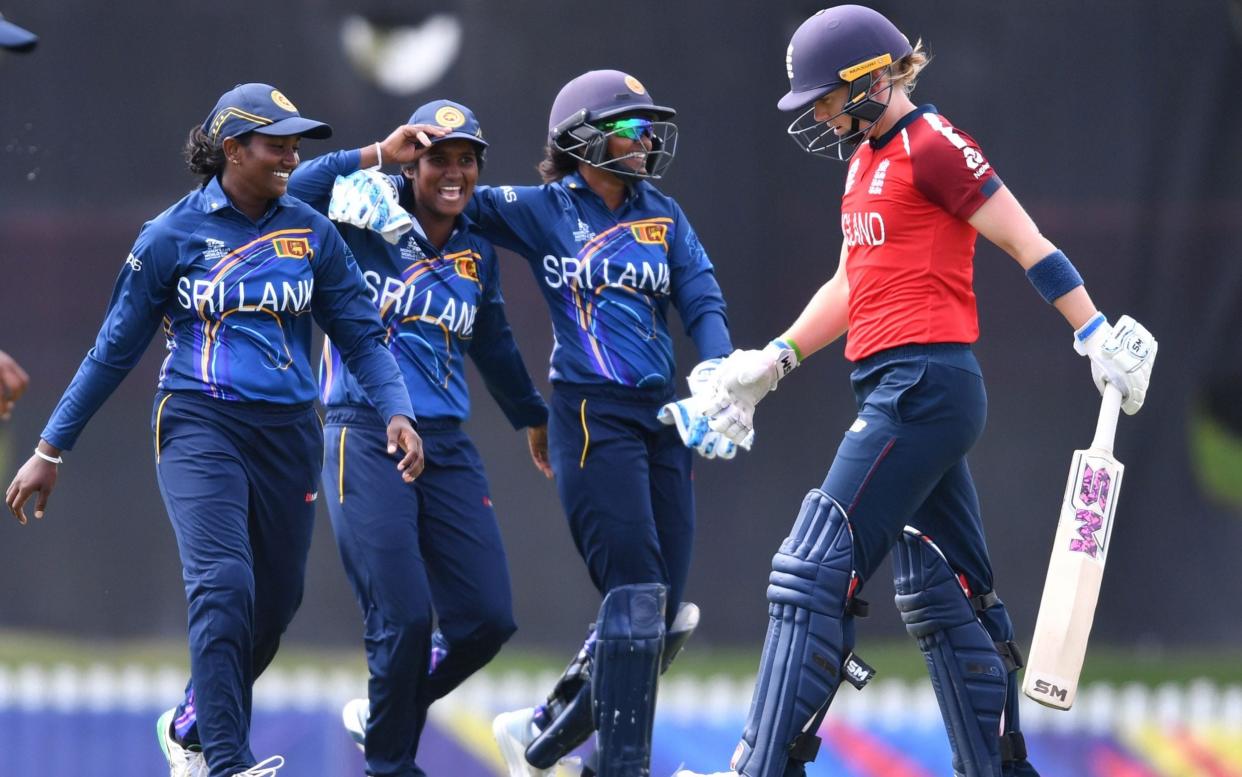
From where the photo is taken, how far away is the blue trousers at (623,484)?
432cm

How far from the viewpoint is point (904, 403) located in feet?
11.9

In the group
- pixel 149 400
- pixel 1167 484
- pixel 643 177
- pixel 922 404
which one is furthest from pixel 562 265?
pixel 1167 484

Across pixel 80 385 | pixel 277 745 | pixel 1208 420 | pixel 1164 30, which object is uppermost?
pixel 1164 30

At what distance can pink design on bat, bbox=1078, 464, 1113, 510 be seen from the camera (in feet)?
11.9

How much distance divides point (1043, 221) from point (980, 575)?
1.89 metres

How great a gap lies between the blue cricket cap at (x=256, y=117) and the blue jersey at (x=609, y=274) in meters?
0.65

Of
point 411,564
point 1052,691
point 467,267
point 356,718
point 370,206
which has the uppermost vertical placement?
point 370,206

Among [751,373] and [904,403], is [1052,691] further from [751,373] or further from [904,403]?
[751,373]

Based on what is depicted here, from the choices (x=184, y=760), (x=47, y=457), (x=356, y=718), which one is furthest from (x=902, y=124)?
(x=184, y=760)

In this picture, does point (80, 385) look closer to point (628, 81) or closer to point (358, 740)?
point (358, 740)

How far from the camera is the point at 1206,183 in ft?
17.3

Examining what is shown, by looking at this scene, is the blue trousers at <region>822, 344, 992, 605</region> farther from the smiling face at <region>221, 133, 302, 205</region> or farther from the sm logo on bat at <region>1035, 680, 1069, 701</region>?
the smiling face at <region>221, 133, 302, 205</region>

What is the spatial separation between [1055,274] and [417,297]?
5.58 feet

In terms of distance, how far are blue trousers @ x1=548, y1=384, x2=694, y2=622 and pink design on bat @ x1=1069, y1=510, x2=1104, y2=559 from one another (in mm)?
1194
